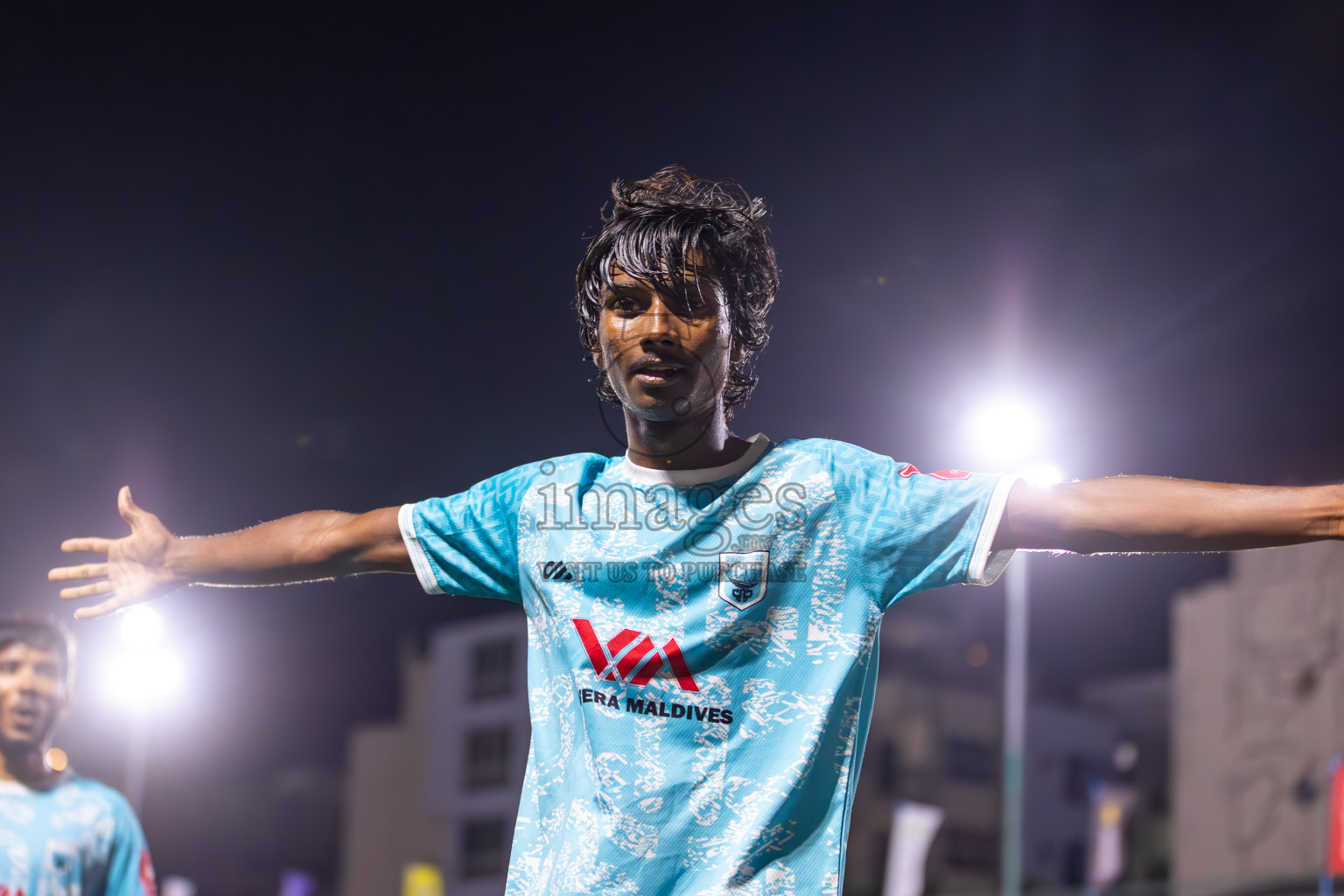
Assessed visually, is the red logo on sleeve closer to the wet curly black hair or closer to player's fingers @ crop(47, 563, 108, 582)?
player's fingers @ crop(47, 563, 108, 582)

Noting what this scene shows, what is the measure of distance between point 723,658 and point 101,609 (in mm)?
1770

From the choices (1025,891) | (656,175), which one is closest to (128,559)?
(656,175)

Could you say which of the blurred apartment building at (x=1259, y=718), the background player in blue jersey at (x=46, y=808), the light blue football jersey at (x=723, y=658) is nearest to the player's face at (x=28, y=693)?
the background player in blue jersey at (x=46, y=808)

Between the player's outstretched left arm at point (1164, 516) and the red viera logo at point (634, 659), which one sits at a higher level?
the player's outstretched left arm at point (1164, 516)

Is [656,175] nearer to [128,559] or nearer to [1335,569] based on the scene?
[128,559]

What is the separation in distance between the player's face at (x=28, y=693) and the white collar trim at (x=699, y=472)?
4.45 metres

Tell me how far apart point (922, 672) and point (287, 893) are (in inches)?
1130

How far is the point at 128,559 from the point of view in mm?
3258

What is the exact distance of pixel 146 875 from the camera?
5605 mm

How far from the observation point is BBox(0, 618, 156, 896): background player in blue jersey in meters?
5.43

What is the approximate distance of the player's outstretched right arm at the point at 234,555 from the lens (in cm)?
309

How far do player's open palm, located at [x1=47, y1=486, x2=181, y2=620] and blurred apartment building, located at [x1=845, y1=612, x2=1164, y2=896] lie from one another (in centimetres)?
4235

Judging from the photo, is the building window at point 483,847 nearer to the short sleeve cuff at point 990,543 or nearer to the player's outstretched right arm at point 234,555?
the player's outstretched right arm at point 234,555

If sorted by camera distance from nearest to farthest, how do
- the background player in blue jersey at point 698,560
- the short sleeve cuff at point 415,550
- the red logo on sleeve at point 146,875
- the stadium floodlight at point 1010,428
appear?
the background player in blue jersey at point 698,560
the short sleeve cuff at point 415,550
the red logo on sleeve at point 146,875
the stadium floodlight at point 1010,428
